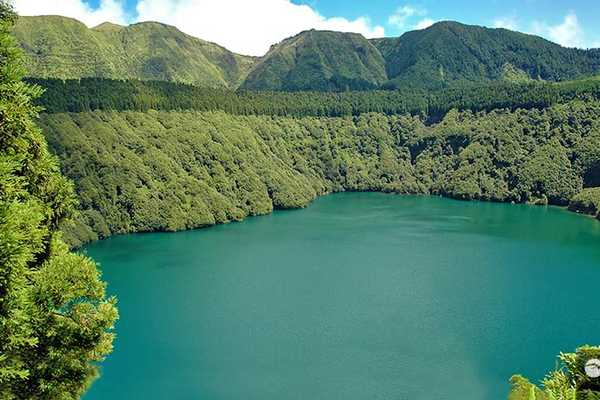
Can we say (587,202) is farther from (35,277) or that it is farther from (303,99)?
(35,277)

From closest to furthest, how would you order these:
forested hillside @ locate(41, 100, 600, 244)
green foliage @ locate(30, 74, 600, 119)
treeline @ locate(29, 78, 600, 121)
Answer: forested hillside @ locate(41, 100, 600, 244) → treeline @ locate(29, 78, 600, 121) → green foliage @ locate(30, 74, 600, 119)

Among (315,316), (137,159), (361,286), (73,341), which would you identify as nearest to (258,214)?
(137,159)

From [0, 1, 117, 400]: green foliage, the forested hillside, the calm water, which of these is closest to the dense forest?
[0, 1, 117, 400]: green foliage

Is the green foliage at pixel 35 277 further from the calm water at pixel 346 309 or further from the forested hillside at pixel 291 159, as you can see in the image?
the forested hillside at pixel 291 159

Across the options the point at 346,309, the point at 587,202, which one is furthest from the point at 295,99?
the point at 346,309

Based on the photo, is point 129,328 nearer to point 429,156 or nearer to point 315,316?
point 315,316

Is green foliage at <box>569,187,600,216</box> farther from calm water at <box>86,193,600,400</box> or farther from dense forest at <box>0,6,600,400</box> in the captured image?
calm water at <box>86,193,600,400</box>
